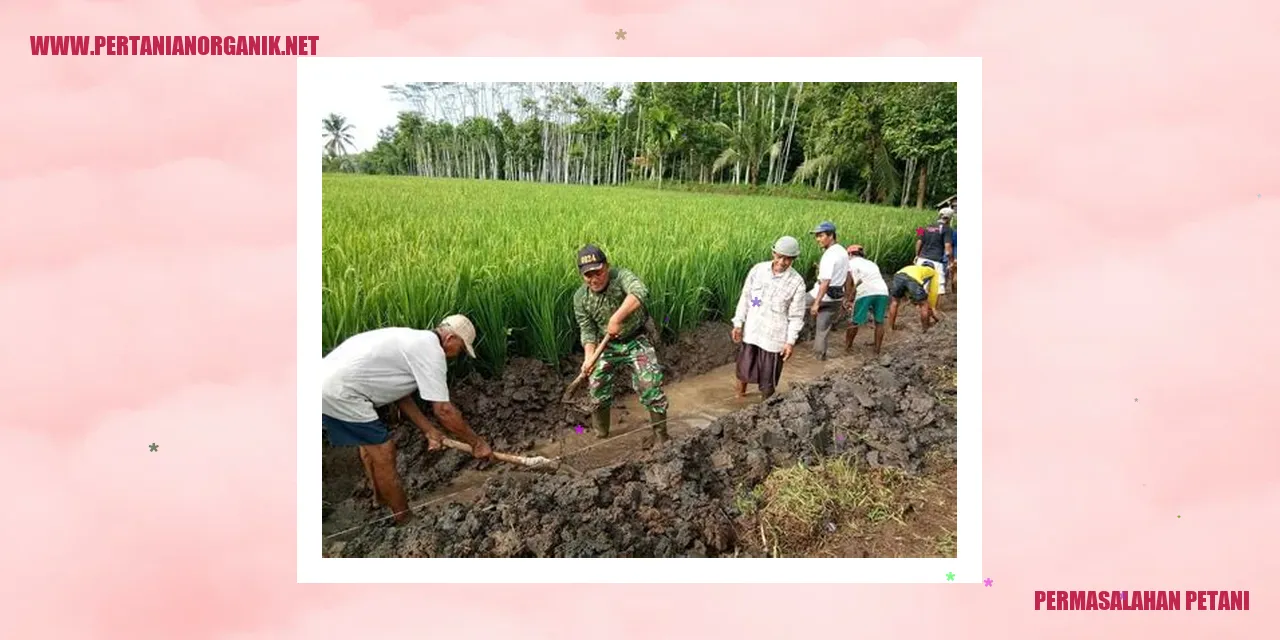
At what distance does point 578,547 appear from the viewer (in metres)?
2.54

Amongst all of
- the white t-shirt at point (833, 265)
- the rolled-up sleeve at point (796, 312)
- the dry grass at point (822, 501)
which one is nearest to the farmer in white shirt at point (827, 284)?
the white t-shirt at point (833, 265)

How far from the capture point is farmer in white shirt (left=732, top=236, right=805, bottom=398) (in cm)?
315

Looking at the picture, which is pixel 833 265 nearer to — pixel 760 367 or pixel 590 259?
pixel 760 367

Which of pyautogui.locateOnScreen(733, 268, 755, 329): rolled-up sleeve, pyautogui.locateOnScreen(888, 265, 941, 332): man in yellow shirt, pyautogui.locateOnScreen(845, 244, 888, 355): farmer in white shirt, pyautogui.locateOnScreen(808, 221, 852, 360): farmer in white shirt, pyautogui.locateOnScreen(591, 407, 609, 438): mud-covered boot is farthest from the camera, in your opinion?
pyautogui.locateOnScreen(888, 265, 941, 332): man in yellow shirt

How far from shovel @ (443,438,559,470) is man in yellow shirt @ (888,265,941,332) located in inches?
108

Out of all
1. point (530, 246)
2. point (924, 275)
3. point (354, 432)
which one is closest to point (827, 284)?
point (924, 275)

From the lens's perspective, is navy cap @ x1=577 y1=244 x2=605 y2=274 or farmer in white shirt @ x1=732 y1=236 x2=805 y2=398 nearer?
navy cap @ x1=577 y1=244 x2=605 y2=274

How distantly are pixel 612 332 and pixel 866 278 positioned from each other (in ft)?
6.49

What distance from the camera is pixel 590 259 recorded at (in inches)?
109

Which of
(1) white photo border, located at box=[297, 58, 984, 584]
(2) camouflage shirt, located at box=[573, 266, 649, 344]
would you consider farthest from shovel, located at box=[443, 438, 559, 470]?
(2) camouflage shirt, located at box=[573, 266, 649, 344]

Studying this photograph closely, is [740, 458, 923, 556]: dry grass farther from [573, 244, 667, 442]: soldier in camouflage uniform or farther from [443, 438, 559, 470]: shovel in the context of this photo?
[443, 438, 559, 470]: shovel

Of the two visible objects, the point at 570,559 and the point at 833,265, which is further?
the point at 833,265
